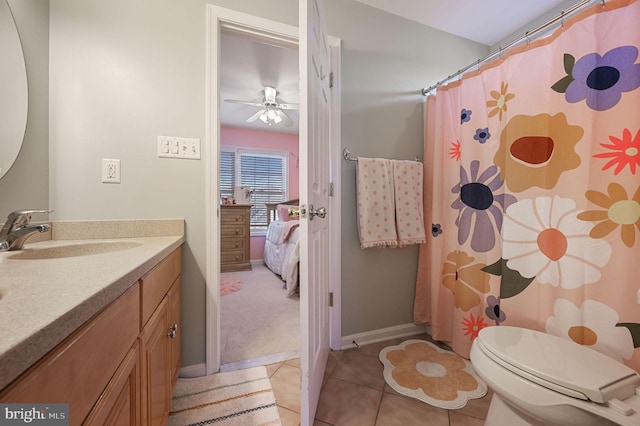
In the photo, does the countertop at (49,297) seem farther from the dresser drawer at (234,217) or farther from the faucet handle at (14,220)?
the dresser drawer at (234,217)

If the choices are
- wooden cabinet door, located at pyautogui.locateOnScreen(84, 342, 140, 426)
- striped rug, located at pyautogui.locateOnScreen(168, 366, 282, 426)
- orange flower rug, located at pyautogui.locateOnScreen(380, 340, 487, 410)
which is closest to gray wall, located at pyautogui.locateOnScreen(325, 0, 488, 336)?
orange flower rug, located at pyautogui.locateOnScreen(380, 340, 487, 410)

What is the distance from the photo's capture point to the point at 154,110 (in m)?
1.32

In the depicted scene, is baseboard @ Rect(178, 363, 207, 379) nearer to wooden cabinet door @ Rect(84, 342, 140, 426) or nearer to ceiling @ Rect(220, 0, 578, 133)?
wooden cabinet door @ Rect(84, 342, 140, 426)

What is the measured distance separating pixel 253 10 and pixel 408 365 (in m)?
2.35

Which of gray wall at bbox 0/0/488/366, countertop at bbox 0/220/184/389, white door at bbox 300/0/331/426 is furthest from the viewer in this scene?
gray wall at bbox 0/0/488/366

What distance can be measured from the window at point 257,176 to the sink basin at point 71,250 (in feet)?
10.7

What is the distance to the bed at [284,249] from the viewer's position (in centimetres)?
264

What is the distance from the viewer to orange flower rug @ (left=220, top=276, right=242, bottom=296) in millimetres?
2807

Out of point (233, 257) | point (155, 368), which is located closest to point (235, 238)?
point (233, 257)

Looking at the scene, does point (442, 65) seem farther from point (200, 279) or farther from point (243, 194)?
point (243, 194)

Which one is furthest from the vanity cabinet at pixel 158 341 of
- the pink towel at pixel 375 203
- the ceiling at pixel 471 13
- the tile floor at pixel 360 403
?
the ceiling at pixel 471 13

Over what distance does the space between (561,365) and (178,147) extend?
6.26 feet

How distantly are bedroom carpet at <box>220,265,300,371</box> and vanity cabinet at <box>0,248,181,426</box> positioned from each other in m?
0.68

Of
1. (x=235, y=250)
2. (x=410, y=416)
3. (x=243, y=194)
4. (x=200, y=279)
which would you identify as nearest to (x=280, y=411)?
(x=410, y=416)
